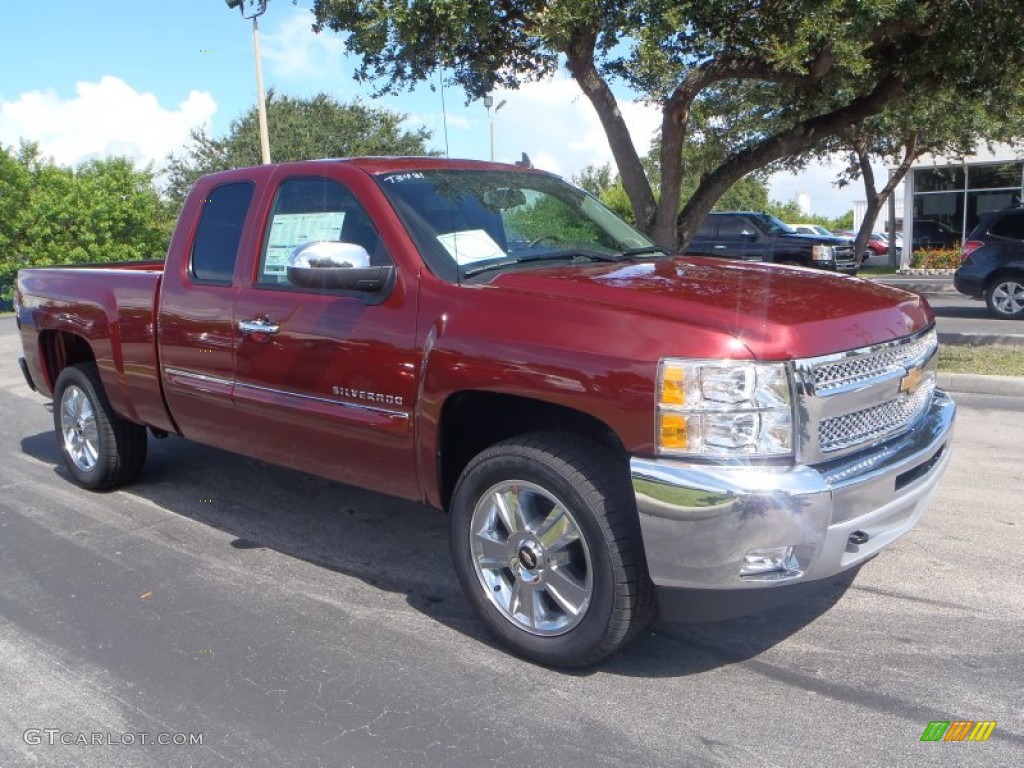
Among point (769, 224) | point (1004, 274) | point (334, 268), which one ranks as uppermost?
point (769, 224)

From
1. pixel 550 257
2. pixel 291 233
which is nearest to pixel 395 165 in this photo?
pixel 291 233

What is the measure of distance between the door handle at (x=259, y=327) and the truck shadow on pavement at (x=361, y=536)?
3.96 ft

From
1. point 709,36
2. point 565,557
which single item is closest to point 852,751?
point 565,557

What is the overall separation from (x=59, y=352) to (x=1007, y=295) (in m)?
13.5

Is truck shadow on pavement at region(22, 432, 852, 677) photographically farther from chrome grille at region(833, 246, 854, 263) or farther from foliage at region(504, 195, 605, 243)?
chrome grille at region(833, 246, 854, 263)

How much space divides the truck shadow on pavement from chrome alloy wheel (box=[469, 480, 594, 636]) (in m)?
0.26

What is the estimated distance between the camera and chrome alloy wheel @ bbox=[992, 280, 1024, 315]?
14.3 metres

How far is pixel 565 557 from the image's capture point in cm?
345

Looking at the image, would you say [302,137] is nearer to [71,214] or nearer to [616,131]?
[71,214]

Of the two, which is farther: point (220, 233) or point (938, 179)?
point (938, 179)

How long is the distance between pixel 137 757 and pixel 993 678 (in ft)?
9.84

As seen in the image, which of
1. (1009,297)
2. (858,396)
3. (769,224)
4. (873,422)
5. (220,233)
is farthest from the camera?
(769,224)

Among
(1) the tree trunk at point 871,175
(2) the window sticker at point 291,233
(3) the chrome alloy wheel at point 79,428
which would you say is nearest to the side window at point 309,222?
(2) the window sticker at point 291,233

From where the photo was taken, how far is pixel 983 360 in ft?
31.7
